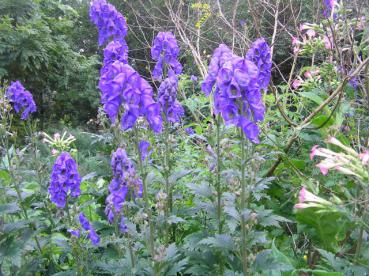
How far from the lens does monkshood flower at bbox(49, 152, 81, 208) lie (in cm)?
302

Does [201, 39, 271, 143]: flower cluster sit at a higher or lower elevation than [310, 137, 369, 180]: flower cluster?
higher

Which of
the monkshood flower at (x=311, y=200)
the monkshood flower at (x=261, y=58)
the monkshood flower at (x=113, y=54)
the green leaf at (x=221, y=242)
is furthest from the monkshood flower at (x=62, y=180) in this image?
the monkshood flower at (x=311, y=200)

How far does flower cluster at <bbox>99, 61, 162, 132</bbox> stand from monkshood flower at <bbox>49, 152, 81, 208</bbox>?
2.75ft

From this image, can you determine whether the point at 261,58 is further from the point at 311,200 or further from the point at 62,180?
the point at 62,180

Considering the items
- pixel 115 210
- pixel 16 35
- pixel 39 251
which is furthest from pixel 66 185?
pixel 16 35

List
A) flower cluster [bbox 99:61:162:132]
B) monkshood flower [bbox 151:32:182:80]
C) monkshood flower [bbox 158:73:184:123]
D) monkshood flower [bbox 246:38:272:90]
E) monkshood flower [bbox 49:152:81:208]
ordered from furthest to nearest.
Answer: monkshood flower [bbox 151:32:182:80] → monkshood flower [bbox 49:152:81:208] → monkshood flower [bbox 158:73:184:123] → monkshood flower [bbox 246:38:272:90] → flower cluster [bbox 99:61:162:132]

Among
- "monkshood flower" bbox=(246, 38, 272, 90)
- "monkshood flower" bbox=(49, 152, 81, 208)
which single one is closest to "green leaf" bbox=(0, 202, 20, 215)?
"monkshood flower" bbox=(49, 152, 81, 208)

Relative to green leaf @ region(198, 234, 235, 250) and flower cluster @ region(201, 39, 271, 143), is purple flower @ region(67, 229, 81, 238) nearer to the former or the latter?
green leaf @ region(198, 234, 235, 250)

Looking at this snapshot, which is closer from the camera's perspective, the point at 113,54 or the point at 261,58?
the point at 261,58

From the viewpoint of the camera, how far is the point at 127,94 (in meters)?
2.27

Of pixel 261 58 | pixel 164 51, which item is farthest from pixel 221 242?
pixel 164 51

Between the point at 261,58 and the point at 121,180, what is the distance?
1.08 meters

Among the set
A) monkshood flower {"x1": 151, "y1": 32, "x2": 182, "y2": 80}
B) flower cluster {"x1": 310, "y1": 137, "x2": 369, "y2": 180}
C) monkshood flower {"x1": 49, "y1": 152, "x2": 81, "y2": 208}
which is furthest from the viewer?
monkshood flower {"x1": 151, "y1": 32, "x2": 182, "y2": 80}

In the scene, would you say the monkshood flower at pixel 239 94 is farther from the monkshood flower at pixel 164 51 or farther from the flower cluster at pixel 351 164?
the monkshood flower at pixel 164 51
